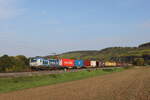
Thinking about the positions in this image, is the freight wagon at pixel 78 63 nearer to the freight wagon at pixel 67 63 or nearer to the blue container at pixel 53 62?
the freight wagon at pixel 67 63

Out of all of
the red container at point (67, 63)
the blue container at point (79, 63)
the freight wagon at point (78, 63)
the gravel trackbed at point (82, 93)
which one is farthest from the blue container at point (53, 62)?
the gravel trackbed at point (82, 93)

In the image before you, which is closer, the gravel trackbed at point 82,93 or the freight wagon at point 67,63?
the gravel trackbed at point 82,93

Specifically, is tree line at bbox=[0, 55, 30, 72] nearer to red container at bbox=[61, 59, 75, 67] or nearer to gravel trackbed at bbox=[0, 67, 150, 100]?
red container at bbox=[61, 59, 75, 67]

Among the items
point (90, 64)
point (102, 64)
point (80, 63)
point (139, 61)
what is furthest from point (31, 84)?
point (139, 61)

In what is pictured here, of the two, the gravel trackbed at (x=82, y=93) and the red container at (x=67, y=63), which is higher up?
the red container at (x=67, y=63)

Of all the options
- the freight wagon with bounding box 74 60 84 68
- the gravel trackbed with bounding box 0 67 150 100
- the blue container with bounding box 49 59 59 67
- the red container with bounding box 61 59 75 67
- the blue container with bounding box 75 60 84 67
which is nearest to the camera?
the gravel trackbed with bounding box 0 67 150 100

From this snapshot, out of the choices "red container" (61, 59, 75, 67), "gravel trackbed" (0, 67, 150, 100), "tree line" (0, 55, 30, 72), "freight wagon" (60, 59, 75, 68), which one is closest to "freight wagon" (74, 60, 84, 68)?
"freight wagon" (60, 59, 75, 68)

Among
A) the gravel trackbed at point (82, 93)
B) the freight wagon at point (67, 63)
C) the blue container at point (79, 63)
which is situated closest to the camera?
the gravel trackbed at point (82, 93)

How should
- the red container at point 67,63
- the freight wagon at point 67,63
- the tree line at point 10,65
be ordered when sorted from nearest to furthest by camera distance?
the tree line at point 10,65 < the freight wagon at point 67,63 < the red container at point 67,63

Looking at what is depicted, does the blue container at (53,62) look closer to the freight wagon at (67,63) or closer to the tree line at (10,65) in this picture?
the freight wagon at (67,63)

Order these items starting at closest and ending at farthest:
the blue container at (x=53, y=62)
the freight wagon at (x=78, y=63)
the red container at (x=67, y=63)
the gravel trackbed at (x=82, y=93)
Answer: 1. the gravel trackbed at (x=82, y=93)
2. the blue container at (x=53, y=62)
3. the red container at (x=67, y=63)
4. the freight wagon at (x=78, y=63)

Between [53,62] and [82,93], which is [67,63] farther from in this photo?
[82,93]

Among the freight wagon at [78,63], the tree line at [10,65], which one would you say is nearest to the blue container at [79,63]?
the freight wagon at [78,63]

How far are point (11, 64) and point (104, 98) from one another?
3627cm
